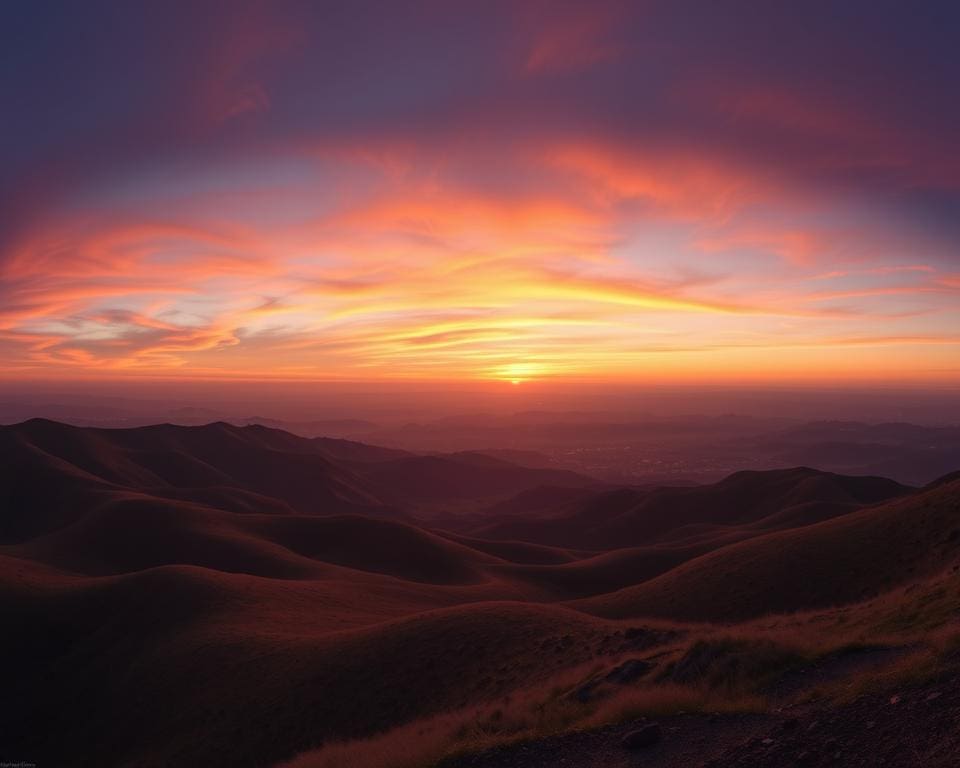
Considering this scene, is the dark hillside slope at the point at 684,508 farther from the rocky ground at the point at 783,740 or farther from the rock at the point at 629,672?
the rocky ground at the point at 783,740

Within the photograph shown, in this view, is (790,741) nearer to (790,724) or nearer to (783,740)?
(783,740)

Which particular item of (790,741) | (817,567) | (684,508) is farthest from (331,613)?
(684,508)

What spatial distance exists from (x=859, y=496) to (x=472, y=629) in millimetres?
106959

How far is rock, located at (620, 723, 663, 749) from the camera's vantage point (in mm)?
10984

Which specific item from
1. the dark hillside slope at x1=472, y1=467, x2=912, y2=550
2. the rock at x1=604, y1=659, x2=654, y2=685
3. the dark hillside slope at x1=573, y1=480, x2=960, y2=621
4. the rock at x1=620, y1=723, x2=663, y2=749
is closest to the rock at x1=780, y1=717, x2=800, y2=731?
the rock at x1=620, y1=723, x2=663, y2=749

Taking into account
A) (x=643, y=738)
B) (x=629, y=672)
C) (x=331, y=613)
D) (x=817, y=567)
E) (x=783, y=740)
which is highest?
(x=783, y=740)

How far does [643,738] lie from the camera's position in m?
11.0

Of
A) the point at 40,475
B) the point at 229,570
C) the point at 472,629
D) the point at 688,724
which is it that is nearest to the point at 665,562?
the point at 472,629

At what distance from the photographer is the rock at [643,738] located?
11.0 metres

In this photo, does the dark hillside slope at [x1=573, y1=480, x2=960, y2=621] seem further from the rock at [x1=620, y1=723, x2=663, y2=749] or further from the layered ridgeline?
the rock at [x1=620, y1=723, x2=663, y2=749]

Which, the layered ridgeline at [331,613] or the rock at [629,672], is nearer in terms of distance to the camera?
the rock at [629,672]

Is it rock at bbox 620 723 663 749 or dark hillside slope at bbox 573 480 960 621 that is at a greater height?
rock at bbox 620 723 663 749

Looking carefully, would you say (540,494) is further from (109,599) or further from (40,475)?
(109,599)

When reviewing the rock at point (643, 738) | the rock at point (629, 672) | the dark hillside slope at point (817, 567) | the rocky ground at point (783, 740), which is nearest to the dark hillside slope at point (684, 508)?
the dark hillside slope at point (817, 567)
